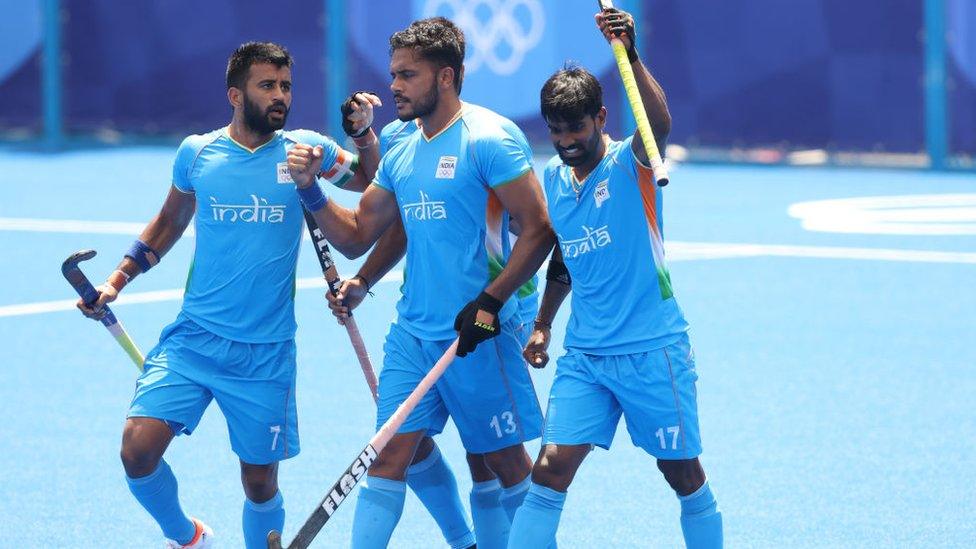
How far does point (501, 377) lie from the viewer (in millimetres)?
6578

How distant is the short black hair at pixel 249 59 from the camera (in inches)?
265

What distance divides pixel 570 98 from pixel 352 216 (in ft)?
3.73

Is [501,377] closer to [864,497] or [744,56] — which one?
[864,497]

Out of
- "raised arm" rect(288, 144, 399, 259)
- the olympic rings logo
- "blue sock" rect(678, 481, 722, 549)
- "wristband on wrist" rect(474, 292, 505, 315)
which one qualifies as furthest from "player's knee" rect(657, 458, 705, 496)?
the olympic rings logo

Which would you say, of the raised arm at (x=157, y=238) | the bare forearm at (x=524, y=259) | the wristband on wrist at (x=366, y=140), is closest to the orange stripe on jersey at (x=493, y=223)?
the bare forearm at (x=524, y=259)

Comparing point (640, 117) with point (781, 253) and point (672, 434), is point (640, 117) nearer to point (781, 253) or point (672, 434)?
point (672, 434)

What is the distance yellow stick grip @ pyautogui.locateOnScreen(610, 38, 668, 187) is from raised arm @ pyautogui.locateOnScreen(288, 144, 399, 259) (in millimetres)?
1243

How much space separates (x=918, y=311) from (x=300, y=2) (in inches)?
488

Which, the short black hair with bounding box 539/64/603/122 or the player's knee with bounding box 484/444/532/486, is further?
the player's knee with bounding box 484/444/532/486

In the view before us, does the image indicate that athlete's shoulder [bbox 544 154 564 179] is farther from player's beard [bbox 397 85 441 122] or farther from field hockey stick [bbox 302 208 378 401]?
field hockey stick [bbox 302 208 378 401]

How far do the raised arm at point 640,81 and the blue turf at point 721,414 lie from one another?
2.05m

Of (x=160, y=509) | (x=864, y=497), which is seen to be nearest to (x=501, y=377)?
(x=160, y=509)

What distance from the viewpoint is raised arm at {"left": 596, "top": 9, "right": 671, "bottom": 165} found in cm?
589

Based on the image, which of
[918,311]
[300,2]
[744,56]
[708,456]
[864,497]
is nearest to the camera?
[864,497]
